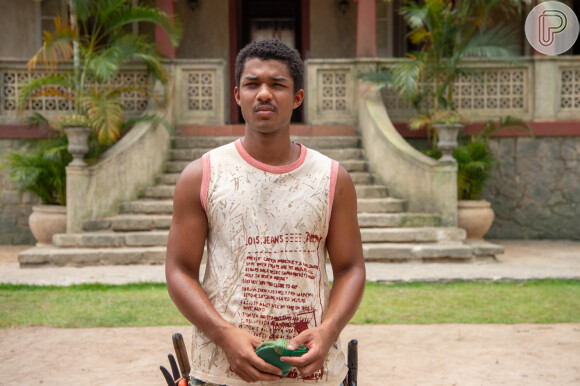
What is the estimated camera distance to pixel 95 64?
31.6ft

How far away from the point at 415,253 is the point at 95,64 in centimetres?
496

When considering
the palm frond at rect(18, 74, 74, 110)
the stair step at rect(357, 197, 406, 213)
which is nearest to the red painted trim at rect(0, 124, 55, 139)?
the palm frond at rect(18, 74, 74, 110)

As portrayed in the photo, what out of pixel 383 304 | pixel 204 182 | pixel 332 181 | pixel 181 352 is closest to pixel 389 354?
pixel 383 304

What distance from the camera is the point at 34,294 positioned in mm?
7137

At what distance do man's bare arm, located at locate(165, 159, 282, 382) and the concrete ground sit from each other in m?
2.60

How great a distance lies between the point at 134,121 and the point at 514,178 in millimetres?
6113

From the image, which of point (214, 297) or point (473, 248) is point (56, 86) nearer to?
point (473, 248)

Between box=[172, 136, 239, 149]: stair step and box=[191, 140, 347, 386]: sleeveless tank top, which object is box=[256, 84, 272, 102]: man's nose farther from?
box=[172, 136, 239, 149]: stair step

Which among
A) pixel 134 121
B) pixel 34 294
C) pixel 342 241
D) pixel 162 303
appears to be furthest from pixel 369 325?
pixel 134 121

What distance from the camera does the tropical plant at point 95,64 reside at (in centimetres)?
948

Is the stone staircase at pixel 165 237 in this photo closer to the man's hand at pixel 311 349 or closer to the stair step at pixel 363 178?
the stair step at pixel 363 178

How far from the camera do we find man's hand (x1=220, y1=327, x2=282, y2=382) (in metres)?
1.79

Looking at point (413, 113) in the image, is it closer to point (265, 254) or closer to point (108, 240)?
point (108, 240)

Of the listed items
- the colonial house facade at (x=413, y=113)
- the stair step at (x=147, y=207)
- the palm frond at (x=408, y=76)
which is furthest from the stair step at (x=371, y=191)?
the stair step at (x=147, y=207)
